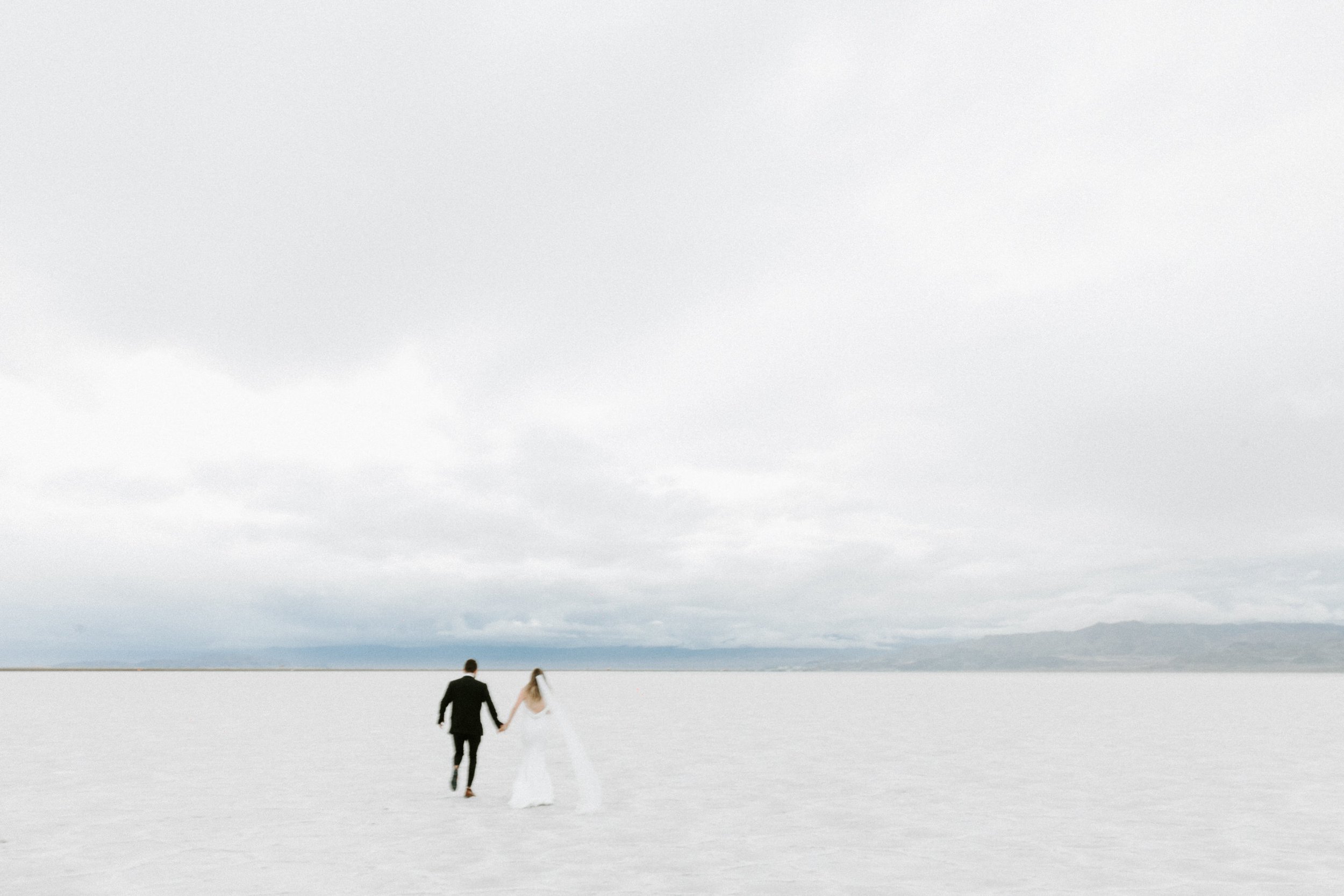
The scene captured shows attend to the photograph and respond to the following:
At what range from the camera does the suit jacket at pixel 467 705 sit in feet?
58.9

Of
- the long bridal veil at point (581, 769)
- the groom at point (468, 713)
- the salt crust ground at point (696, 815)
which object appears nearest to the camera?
the salt crust ground at point (696, 815)

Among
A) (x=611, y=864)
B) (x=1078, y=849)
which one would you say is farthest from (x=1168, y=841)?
(x=611, y=864)

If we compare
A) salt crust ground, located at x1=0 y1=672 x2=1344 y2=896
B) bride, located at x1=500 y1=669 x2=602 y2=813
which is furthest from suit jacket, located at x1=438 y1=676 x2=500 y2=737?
salt crust ground, located at x1=0 y1=672 x2=1344 y2=896

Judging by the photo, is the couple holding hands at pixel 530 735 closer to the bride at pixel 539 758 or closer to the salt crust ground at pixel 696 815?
the bride at pixel 539 758

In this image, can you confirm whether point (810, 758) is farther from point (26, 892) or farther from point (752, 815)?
point (26, 892)

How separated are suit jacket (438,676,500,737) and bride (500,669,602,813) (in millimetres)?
533

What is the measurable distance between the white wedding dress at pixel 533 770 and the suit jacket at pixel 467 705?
26.5 inches

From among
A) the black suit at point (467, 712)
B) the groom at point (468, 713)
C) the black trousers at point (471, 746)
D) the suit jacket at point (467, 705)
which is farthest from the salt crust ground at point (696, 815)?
the suit jacket at point (467, 705)

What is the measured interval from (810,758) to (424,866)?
15.5m

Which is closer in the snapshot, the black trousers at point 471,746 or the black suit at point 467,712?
the black suit at point 467,712

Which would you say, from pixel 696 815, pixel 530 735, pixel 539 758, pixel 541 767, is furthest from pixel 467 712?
pixel 696 815

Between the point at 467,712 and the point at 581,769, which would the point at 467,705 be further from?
the point at 581,769

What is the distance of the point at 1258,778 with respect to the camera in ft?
70.7

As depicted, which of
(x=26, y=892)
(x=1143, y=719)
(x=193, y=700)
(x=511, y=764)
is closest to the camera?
(x=26, y=892)
